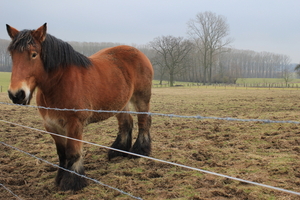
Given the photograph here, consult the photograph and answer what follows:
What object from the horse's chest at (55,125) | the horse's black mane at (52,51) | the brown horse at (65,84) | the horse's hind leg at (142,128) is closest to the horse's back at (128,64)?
the brown horse at (65,84)

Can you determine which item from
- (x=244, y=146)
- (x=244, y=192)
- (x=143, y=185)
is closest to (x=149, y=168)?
(x=143, y=185)

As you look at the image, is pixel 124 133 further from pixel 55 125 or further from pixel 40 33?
pixel 40 33

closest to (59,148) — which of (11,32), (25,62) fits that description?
(25,62)

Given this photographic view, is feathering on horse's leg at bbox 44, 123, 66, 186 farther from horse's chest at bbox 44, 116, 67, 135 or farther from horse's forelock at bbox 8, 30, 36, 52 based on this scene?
horse's forelock at bbox 8, 30, 36, 52

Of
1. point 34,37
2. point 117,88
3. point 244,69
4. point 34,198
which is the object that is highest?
point 244,69

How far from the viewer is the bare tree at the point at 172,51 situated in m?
45.2

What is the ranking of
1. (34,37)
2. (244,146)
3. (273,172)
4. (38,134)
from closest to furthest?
1. (34,37)
2. (273,172)
3. (244,146)
4. (38,134)

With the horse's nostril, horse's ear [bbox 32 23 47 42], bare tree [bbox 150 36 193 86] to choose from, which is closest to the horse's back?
horse's ear [bbox 32 23 47 42]

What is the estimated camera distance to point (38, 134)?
6293 mm

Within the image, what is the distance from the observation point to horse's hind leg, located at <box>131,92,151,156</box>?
463 cm

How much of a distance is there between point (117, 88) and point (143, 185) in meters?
1.64

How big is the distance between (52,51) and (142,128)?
7.93ft

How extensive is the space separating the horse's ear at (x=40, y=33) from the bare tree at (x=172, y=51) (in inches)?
1666

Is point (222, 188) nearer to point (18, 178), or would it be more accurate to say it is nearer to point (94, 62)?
point (94, 62)
